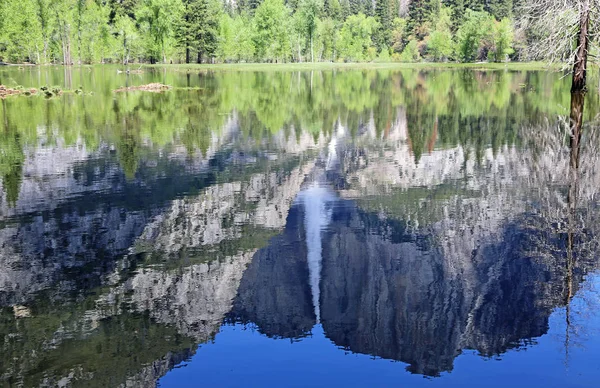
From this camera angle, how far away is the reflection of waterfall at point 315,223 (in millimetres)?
12633

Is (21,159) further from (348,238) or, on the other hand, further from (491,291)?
(491,291)

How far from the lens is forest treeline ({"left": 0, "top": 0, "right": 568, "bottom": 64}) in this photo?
409 ft

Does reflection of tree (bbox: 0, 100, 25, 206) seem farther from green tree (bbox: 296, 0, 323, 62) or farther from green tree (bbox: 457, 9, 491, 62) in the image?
green tree (bbox: 457, 9, 491, 62)

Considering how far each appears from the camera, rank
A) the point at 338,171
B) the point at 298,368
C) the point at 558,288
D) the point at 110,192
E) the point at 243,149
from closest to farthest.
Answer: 1. the point at 298,368
2. the point at 558,288
3. the point at 110,192
4. the point at 338,171
5. the point at 243,149

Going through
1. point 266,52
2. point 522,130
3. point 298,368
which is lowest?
point 298,368

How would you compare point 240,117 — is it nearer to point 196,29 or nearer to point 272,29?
point 196,29

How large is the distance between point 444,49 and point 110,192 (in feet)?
483

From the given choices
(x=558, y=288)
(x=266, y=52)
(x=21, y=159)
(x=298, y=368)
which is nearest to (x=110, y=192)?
(x=21, y=159)

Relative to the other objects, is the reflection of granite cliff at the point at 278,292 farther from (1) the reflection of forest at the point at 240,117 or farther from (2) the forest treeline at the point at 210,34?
(2) the forest treeline at the point at 210,34

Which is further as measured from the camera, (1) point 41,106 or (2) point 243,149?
(1) point 41,106

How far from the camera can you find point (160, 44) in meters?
130

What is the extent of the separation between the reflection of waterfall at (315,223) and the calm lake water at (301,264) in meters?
0.10

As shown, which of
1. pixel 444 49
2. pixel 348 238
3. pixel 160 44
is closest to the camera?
pixel 348 238

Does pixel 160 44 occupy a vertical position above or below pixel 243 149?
above
